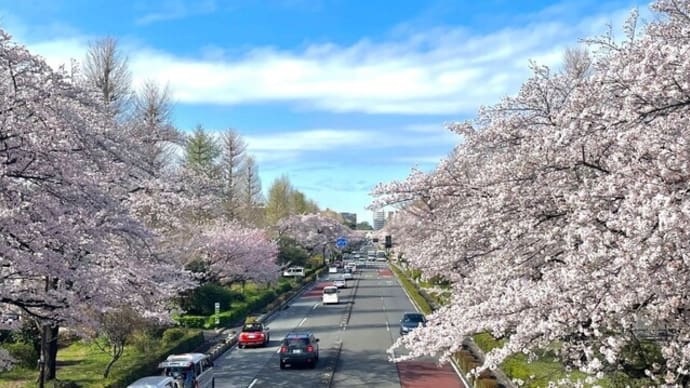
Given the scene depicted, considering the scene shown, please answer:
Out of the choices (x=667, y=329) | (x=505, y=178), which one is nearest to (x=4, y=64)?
(x=505, y=178)

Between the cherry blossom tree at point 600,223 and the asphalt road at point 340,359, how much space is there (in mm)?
13333

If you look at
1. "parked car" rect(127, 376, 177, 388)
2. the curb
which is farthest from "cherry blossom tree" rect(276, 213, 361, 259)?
"parked car" rect(127, 376, 177, 388)

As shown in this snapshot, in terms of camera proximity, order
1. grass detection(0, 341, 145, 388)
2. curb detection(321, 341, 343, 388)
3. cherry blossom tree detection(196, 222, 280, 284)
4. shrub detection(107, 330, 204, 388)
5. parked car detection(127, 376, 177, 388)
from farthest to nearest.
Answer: cherry blossom tree detection(196, 222, 280, 284)
curb detection(321, 341, 343, 388)
grass detection(0, 341, 145, 388)
shrub detection(107, 330, 204, 388)
parked car detection(127, 376, 177, 388)

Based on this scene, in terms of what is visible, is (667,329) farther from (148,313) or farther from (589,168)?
(148,313)

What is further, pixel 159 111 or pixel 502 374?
pixel 159 111

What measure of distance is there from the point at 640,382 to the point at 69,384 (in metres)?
15.4

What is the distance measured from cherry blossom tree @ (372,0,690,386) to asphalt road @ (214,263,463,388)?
13333mm

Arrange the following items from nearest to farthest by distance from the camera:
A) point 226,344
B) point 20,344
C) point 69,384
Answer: point 69,384, point 20,344, point 226,344

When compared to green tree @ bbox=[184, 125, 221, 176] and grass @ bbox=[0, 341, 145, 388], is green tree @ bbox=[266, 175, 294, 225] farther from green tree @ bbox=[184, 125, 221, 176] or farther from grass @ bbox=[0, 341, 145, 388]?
grass @ bbox=[0, 341, 145, 388]

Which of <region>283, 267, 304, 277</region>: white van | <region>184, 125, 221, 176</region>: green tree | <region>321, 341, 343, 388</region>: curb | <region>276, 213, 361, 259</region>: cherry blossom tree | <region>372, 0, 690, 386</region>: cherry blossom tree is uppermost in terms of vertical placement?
<region>184, 125, 221, 176</region>: green tree

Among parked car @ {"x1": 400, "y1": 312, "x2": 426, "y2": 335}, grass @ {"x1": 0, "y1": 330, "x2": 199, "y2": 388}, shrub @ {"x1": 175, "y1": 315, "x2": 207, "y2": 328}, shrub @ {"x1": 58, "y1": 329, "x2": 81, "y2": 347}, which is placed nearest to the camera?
grass @ {"x1": 0, "y1": 330, "x2": 199, "y2": 388}

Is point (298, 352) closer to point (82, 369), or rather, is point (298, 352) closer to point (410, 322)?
point (410, 322)

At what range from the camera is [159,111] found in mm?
38469

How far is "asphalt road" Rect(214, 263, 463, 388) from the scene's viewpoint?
75.2 feet
